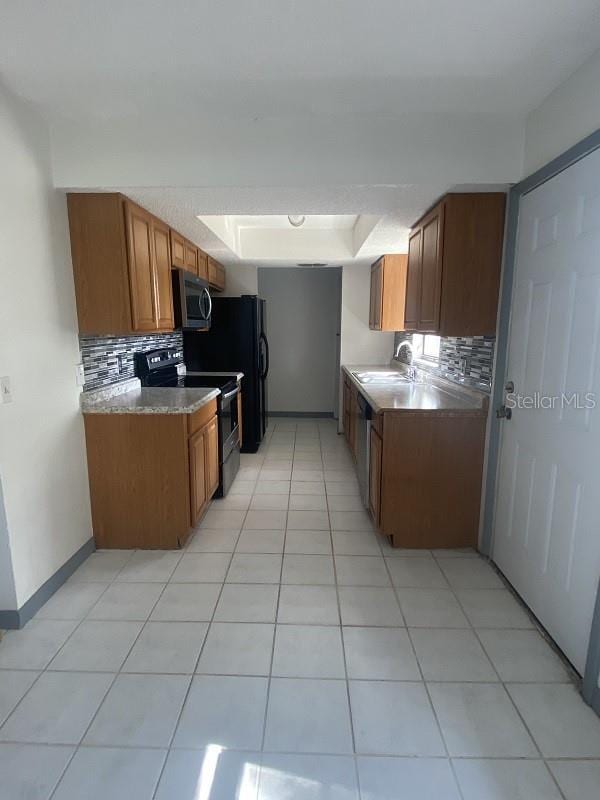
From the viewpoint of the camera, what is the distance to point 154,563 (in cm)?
238

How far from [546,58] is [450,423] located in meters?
1.67

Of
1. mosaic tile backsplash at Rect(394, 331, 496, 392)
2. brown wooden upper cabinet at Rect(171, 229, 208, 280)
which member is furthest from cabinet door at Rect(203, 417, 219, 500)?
mosaic tile backsplash at Rect(394, 331, 496, 392)

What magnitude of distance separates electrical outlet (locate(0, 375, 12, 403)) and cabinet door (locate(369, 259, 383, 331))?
125 inches

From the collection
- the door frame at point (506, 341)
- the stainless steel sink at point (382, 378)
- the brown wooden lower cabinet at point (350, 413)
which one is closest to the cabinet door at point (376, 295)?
the stainless steel sink at point (382, 378)

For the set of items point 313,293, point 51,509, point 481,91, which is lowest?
point 51,509

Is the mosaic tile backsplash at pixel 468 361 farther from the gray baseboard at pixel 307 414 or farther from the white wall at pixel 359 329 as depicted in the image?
the gray baseboard at pixel 307 414

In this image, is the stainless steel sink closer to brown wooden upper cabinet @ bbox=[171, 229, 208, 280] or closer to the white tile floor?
the white tile floor

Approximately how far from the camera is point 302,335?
600cm

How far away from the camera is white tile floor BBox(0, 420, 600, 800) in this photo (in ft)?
4.07

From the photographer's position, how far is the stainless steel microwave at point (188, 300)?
9.93 feet

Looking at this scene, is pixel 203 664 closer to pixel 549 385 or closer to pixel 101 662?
A: pixel 101 662

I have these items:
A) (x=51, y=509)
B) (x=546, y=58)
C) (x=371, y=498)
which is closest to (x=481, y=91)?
(x=546, y=58)

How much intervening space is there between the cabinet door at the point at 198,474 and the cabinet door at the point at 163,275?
2.65ft

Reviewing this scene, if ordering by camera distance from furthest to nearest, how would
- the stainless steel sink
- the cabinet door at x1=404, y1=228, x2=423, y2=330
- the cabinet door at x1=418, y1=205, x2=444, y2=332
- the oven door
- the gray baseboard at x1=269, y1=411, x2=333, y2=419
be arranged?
the gray baseboard at x1=269, y1=411, x2=333, y2=419, the stainless steel sink, the oven door, the cabinet door at x1=404, y1=228, x2=423, y2=330, the cabinet door at x1=418, y1=205, x2=444, y2=332
